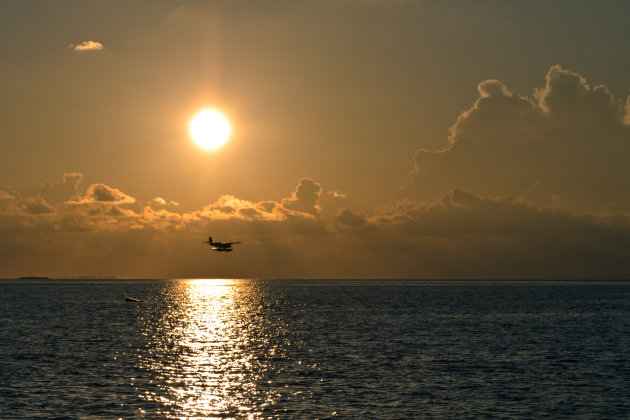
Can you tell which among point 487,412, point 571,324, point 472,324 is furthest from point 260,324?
point 487,412

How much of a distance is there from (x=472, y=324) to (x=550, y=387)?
6678cm

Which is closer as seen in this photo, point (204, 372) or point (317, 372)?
point (317, 372)

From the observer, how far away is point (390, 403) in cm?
5091

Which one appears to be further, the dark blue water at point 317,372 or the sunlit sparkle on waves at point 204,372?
the sunlit sparkle on waves at point 204,372

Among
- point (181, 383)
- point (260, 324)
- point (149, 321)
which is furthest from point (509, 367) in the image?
point (149, 321)

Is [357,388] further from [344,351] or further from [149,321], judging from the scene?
[149,321]

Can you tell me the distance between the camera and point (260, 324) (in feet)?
428

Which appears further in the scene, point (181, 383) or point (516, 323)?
point (516, 323)

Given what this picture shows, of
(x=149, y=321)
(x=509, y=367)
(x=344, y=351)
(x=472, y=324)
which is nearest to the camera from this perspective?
(x=509, y=367)

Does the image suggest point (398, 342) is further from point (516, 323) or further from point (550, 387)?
point (516, 323)

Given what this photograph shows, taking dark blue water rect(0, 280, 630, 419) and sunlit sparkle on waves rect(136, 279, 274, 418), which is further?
sunlit sparkle on waves rect(136, 279, 274, 418)

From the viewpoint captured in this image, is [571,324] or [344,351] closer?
[344,351]

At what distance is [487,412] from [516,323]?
275 ft

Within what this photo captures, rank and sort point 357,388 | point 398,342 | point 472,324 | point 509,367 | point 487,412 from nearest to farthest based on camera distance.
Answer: point 487,412 → point 357,388 → point 509,367 → point 398,342 → point 472,324
